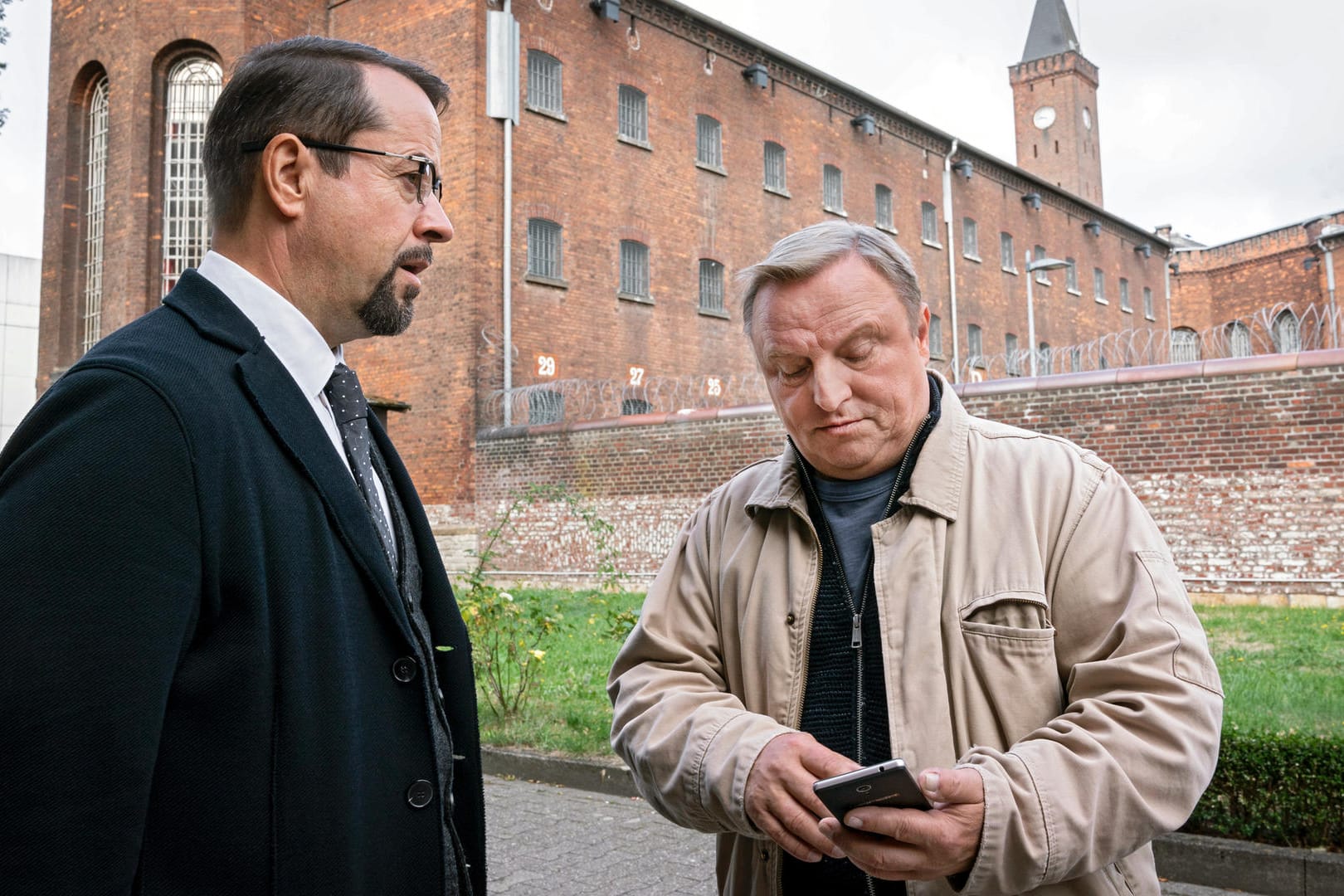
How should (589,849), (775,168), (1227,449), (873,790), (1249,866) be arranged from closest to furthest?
(873,790), (1249,866), (589,849), (1227,449), (775,168)

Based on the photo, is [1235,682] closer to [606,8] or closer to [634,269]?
[634,269]

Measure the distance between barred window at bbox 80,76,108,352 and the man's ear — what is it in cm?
2168

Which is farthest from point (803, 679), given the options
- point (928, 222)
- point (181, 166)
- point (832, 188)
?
point (928, 222)

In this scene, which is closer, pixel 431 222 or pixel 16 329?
pixel 431 222

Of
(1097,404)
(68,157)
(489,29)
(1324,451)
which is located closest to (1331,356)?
(1324,451)

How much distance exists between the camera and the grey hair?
215cm

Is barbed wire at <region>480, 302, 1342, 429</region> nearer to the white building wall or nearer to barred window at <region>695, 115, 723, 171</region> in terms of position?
barred window at <region>695, 115, 723, 171</region>

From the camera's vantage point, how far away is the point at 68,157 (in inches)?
839

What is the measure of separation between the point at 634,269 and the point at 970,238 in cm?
1389

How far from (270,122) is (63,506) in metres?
0.84

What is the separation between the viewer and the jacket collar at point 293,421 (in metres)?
1.74

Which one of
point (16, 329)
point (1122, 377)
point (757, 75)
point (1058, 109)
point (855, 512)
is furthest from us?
point (1058, 109)

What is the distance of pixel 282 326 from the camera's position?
75.8 inches

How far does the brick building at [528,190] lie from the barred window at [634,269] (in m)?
0.05
